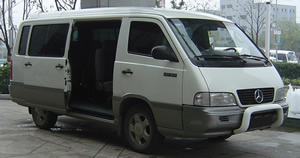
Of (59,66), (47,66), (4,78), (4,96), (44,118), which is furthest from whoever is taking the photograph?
(4,78)

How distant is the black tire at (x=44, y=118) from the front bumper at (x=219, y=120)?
3.58 m

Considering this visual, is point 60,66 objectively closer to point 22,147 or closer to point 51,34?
point 51,34

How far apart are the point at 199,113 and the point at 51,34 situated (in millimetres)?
3885

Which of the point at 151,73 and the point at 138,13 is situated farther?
the point at 138,13

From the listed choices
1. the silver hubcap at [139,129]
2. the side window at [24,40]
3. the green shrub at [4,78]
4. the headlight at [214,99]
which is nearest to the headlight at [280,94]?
the headlight at [214,99]

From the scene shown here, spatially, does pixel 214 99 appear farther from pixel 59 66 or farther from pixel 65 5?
pixel 65 5

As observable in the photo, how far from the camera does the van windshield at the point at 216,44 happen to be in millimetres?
5617

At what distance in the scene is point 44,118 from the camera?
8070 millimetres

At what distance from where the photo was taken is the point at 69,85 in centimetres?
730

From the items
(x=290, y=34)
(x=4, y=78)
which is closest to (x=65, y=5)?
(x=4, y=78)

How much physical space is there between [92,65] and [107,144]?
203 centimetres

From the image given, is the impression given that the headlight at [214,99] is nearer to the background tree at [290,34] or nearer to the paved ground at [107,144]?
the paved ground at [107,144]

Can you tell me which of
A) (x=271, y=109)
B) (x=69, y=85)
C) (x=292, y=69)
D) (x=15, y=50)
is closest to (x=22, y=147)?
(x=69, y=85)

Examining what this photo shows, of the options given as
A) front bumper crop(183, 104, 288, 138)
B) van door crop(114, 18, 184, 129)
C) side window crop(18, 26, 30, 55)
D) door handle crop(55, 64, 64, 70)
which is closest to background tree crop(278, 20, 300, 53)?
side window crop(18, 26, 30, 55)
